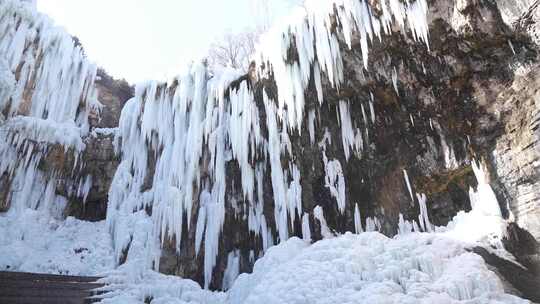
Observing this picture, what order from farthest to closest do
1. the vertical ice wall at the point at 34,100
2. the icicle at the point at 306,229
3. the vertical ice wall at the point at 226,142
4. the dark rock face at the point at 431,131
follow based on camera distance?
the vertical ice wall at the point at 34,100
the icicle at the point at 306,229
the vertical ice wall at the point at 226,142
the dark rock face at the point at 431,131

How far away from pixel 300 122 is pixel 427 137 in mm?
2900

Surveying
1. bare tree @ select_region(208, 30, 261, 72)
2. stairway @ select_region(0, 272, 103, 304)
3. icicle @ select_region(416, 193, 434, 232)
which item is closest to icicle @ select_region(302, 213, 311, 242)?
icicle @ select_region(416, 193, 434, 232)

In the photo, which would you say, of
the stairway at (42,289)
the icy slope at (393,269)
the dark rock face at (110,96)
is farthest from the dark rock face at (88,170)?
the icy slope at (393,269)

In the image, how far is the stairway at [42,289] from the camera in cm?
774

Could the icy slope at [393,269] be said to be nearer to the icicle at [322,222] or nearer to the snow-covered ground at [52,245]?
the icicle at [322,222]

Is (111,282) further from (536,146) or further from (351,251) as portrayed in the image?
(536,146)

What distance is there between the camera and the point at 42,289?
8.23m

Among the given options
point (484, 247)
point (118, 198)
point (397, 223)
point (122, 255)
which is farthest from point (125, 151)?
point (484, 247)

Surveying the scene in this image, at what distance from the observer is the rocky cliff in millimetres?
7293

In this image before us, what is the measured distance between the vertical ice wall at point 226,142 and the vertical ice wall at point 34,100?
82.5 inches

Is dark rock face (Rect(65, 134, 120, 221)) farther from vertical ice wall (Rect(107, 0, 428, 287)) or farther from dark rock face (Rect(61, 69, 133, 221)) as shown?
vertical ice wall (Rect(107, 0, 428, 287))

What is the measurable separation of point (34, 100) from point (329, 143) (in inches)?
362

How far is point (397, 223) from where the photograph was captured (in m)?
8.95

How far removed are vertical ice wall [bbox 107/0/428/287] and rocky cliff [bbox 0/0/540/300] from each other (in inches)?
1.5
